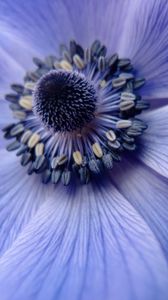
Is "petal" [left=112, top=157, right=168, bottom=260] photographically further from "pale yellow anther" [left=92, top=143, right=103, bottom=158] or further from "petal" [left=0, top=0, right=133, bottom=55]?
"petal" [left=0, top=0, right=133, bottom=55]

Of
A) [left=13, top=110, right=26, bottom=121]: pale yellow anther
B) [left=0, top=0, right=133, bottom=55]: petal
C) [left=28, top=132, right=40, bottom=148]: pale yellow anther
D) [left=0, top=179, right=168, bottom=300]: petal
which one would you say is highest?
[left=0, top=0, right=133, bottom=55]: petal

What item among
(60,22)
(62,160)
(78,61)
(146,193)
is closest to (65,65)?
(78,61)

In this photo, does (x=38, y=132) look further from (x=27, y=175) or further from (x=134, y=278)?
(x=134, y=278)

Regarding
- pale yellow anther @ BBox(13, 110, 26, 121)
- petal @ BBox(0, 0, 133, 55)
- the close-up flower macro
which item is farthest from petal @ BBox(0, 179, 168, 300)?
petal @ BBox(0, 0, 133, 55)

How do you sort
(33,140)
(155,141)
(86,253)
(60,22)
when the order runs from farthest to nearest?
1. (60,22)
2. (33,140)
3. (155,141)
4. (86,253)

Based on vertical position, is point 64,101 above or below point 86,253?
above

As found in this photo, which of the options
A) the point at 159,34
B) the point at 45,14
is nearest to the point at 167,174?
the point at 159,34

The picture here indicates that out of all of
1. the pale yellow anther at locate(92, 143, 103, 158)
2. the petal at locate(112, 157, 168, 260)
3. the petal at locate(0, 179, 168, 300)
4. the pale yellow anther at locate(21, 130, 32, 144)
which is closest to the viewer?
the petal at locate(0, 179, 168, 300)

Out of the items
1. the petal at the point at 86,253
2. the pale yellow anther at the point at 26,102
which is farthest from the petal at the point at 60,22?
the petal at the point at 86,253

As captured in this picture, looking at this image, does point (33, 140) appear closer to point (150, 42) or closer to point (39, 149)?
point (39, 149)
